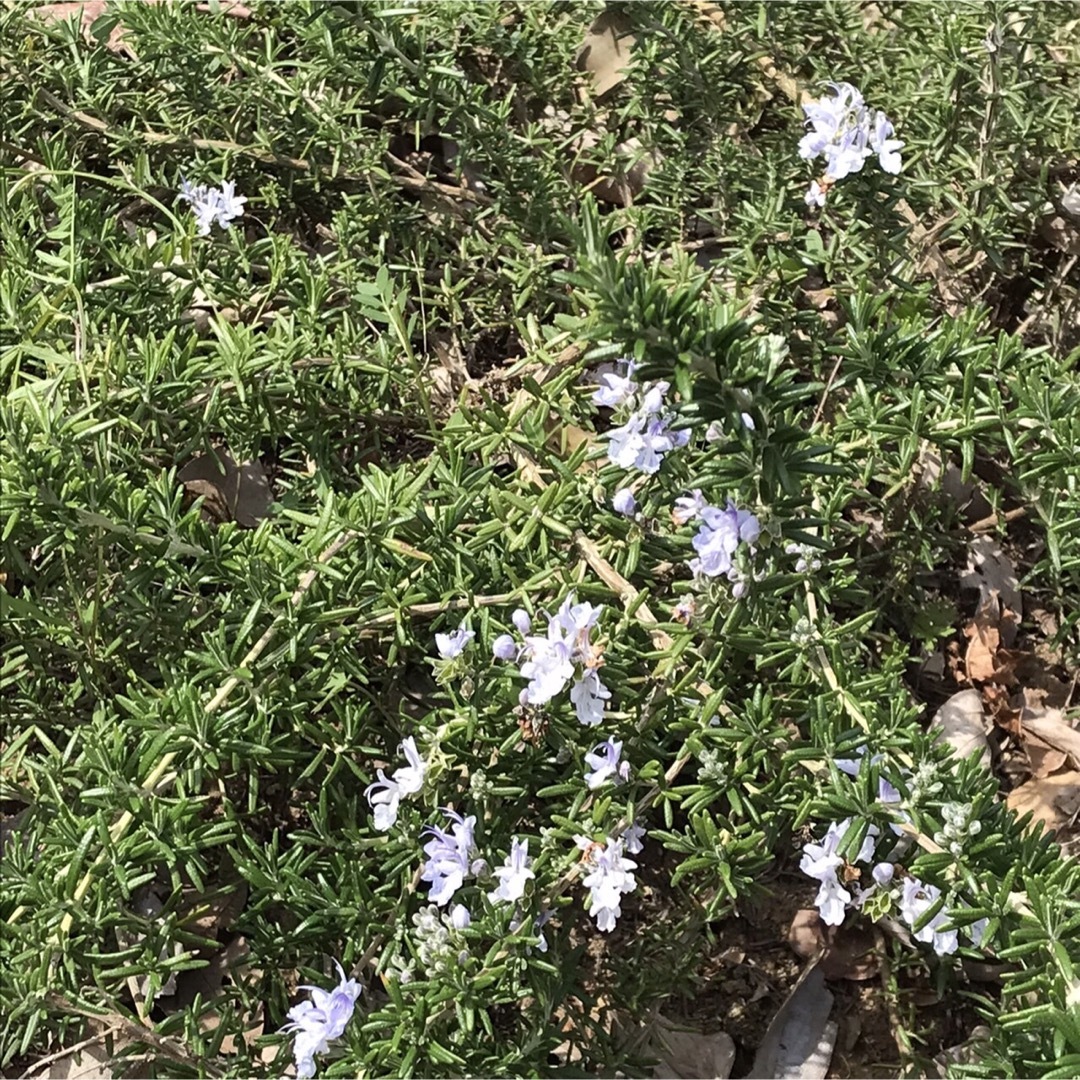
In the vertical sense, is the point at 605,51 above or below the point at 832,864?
above

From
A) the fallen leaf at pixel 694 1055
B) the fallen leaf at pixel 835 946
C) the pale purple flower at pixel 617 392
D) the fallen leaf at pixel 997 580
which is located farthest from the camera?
the fallen leaf at pixel 997 580

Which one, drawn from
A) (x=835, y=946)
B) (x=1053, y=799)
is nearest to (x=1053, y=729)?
(x=1053, y=799)

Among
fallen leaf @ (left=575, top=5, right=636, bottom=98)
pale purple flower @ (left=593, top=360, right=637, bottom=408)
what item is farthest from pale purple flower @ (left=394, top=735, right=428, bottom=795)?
fallen leaf @ (left=575, top=5, right=636, bottom=98)

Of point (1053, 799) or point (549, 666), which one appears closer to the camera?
point (549, 666)

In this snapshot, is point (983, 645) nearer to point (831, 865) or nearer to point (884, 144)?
point (831, 865)

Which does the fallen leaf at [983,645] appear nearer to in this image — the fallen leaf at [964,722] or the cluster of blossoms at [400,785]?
the fallen leaf at [964,722]

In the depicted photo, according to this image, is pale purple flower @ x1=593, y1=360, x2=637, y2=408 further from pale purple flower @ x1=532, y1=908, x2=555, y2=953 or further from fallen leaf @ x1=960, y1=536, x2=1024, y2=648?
fallen leaf @ x1=960, y1=536, x2=1024, y2=648

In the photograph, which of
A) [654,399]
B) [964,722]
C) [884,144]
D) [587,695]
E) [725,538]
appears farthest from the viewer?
[964,722]

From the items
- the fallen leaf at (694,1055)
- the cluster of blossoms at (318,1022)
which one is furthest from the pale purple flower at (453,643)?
the fallen leaf at (694,1055)
